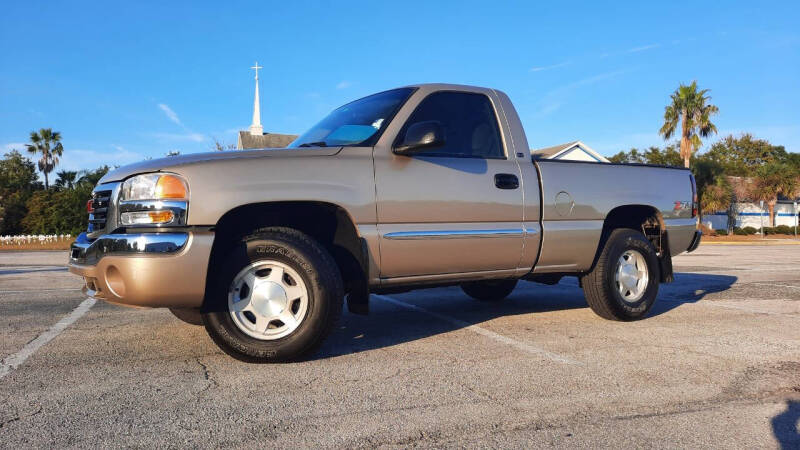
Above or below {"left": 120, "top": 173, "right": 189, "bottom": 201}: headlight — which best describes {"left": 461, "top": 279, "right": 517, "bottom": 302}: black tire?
below

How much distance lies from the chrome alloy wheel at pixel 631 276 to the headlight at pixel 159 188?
12.5 ft

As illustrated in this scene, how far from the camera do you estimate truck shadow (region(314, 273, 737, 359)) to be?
4336 millimetres

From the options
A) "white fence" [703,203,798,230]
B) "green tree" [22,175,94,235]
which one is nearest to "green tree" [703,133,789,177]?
"white fence" [703,203,798,230]

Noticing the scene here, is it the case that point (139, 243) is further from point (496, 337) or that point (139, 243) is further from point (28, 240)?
point (28, 240)

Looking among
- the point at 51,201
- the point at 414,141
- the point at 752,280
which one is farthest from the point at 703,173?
the point at 51,201

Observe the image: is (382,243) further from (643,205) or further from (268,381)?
(643,205)

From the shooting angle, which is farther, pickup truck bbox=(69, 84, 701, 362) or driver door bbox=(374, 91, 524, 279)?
driver door bbox=(374, 91, 524, 279)

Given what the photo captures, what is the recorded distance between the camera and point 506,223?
4.43 m

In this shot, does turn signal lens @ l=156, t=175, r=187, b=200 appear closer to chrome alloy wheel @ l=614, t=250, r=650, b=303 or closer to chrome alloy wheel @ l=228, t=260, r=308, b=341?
chrome alloy wheel @ l=228, t=260, r=308, b=341

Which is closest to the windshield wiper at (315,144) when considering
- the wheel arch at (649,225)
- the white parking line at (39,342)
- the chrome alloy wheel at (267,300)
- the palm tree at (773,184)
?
the chrome alloy wheel at (267,300)

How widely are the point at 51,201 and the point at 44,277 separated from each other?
103ft

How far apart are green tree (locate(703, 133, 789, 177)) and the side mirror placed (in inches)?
2584

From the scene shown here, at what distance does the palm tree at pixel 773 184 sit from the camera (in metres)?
41.3

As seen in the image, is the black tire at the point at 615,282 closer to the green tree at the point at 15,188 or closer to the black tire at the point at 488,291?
the black tire at the point at 488,291
